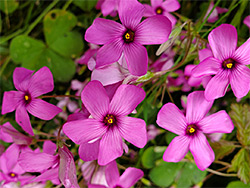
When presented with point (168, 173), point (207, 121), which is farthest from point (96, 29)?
point (168, 173)

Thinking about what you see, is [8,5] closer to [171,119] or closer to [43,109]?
[43,109]

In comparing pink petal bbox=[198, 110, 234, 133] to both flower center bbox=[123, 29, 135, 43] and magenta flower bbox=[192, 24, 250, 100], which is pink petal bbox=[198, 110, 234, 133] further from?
flower center bbox=[123, 29, 135, 43]

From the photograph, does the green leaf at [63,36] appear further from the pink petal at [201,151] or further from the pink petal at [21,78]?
the pink petal at [201,151]

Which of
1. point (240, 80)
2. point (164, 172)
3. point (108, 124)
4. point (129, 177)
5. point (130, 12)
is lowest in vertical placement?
point (164, 172)

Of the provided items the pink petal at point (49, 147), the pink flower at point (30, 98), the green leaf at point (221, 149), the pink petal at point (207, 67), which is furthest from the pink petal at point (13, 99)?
the green leaf at point (221, 149)

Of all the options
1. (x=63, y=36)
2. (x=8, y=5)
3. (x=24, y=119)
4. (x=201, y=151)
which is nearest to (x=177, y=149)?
(x=201, y=151)

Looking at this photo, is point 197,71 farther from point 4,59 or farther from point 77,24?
point 4,59
